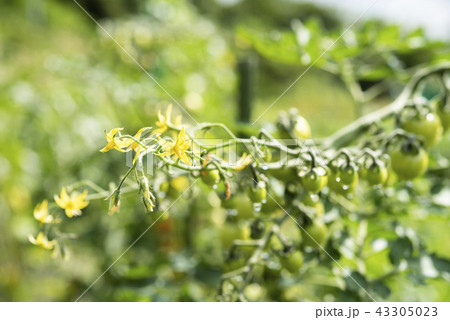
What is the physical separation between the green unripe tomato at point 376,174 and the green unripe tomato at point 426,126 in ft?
0.32

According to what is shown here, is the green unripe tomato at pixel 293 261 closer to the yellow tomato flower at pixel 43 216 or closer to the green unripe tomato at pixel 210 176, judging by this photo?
the green unripe tomato at pixel 210 176

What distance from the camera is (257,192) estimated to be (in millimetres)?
498

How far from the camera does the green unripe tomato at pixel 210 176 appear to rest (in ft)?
1.62

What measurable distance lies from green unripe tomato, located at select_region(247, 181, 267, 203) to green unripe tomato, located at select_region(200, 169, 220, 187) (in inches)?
1.5

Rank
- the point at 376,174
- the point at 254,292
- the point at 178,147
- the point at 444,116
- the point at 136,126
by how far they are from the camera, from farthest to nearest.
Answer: the point at 136,126, the point at 254,292, the point at 444,116, the point at 376,174, the point at 178,147

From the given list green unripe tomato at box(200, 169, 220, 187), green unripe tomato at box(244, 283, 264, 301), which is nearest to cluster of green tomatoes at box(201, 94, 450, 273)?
green unripe tomato at box(200, 169, 220, 187)

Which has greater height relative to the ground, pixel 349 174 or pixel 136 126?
pixel 349 174

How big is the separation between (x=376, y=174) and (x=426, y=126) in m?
0.12

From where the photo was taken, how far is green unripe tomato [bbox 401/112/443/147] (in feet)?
1.88

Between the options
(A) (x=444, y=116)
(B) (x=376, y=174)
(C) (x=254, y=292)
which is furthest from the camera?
(C) (x=254, y=292)

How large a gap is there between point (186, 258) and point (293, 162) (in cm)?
35

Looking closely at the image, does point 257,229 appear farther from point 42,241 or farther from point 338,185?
point 42,241

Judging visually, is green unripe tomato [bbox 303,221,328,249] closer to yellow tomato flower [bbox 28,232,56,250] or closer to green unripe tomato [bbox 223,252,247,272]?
green unripe tomato [bbox 223,252,247,272]

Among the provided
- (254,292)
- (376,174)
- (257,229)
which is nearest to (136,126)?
(254,292)
